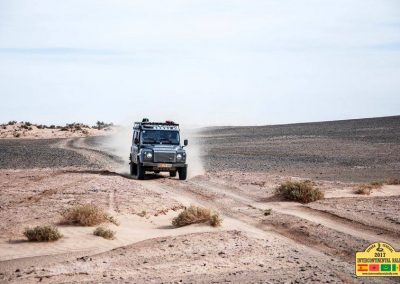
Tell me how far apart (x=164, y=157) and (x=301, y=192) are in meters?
8.71

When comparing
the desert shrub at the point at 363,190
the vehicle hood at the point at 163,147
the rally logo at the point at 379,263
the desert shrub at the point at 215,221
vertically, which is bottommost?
the desert shrub at the point at 363,190

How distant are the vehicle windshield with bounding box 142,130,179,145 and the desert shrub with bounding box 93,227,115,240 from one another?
14230 millimetres

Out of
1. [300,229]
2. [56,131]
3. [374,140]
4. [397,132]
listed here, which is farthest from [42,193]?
[56,131]

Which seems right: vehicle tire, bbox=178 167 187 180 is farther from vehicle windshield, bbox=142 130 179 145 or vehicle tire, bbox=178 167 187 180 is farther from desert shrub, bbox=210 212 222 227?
desert shrub, bbox=210 212 222 227

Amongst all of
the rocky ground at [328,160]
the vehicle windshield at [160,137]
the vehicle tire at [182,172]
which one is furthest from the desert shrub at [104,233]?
the rocky ground at [328,160]

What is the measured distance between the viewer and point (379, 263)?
11.2m

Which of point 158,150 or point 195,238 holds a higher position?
point 158,150

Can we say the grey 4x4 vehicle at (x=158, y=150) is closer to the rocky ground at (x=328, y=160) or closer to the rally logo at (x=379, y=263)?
the rocky ground at (x=328, y=160)

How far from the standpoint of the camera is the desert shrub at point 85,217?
14.9 m

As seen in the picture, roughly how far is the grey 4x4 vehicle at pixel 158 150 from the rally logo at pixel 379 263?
1618 centimetres

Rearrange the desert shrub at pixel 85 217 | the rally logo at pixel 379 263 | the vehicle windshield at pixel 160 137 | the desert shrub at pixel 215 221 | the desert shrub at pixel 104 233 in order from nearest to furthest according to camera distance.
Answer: the rally logo at pixel 379 263 < the desert shrub at pixel 104 233 < the desert shrub at pixel 85 217 < the desert shrub at pixel 215 221 < the vehicle windshield at pixel 160 137

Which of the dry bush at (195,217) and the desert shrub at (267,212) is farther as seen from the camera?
the desert shrub at (267,212)

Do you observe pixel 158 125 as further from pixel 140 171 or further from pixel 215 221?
pixel 215 221

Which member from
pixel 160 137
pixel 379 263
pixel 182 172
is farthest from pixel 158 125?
pixel 379 263
